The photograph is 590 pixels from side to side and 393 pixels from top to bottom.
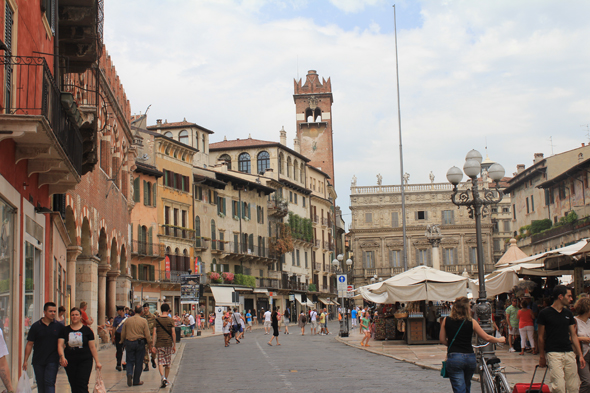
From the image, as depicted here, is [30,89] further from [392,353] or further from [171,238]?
[171,238]

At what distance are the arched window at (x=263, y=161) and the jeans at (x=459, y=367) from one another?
64.8 meters

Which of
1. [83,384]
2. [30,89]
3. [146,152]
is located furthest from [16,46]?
[146,152]

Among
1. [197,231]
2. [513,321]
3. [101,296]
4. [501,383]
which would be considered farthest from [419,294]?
[197,231]

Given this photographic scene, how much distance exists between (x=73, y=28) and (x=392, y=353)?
12513 millimetres

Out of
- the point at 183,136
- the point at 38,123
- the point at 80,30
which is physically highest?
the point at 183,136

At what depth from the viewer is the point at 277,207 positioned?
7000cm

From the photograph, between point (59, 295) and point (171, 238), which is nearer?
point (59, 295)

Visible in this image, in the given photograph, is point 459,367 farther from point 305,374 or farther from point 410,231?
point 410,231

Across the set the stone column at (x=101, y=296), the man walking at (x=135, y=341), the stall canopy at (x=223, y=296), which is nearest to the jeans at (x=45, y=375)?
the man walking at (x=135, y=341)

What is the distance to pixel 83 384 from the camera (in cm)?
998

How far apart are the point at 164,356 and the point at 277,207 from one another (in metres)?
55.5

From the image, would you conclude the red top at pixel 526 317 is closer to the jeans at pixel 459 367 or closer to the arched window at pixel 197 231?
the jeans at pixel 459 367

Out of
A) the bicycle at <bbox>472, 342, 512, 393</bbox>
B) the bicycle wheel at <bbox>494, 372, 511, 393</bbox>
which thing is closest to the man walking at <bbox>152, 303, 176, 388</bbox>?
the bicycle at <bbox>472, 342, 512, 393</bbox>

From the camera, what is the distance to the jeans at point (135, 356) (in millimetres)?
14156
